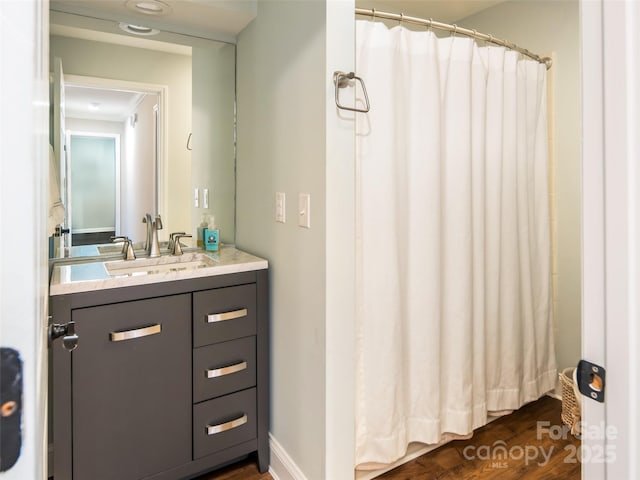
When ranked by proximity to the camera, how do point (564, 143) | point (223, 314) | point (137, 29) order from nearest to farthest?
point (223, 314)
point (137, 29)
point (564, 143)

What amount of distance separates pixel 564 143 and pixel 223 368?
2298 millimetres

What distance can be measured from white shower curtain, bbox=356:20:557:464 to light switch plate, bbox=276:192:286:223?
335 mm

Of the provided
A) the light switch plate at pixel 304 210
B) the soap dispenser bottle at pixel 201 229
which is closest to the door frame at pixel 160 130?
the soap dispenser bottle at pixel 201 229

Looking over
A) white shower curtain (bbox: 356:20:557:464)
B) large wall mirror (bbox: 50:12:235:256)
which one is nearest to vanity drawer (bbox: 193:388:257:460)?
white shower curtain (bbox: 356:20:557:464)

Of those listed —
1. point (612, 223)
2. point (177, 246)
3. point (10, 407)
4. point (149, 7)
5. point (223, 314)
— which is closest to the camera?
point (10, 407)

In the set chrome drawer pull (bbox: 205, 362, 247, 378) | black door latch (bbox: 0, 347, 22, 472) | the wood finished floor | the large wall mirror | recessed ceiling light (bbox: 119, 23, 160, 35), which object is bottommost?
the wood finished floor

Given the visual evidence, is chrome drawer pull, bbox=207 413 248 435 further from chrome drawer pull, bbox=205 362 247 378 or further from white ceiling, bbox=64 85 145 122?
white ceiling, bbox=64 85 145 122

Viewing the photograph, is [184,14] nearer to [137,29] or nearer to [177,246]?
[137,29]

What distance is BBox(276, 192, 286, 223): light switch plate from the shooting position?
186 centimetres

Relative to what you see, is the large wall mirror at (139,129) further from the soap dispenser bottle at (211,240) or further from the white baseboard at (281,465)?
the white baseboard at (281,465)

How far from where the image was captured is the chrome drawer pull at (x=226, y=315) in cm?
182

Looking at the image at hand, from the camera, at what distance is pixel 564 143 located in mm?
2525

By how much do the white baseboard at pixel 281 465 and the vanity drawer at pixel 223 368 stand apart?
310 mm

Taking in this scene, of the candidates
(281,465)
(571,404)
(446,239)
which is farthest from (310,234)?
(571,404)
